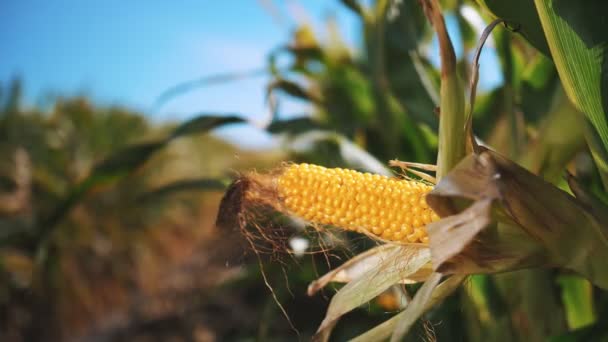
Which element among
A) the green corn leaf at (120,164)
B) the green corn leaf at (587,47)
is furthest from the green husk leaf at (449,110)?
the green corn leaf at (120,164)

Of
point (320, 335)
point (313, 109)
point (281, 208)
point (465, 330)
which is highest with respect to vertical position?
point (281, 208)

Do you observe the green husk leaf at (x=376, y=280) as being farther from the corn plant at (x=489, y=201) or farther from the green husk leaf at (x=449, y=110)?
the green husk leaf at (x=449, y=110)

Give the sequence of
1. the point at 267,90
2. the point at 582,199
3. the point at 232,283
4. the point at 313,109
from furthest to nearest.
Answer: the point at 313,109, the point at 232,283, the point at 267,90, the point at 582,199

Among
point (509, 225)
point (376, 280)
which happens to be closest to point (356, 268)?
point (376, 280)

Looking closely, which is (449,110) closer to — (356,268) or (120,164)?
(356,268)

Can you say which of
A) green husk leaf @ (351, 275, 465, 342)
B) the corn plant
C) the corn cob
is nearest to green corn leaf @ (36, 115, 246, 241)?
the corn plant

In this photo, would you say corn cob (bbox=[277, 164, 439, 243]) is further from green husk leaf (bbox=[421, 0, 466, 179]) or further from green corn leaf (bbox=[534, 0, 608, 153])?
green corn leaf (bbox=[534, 0, 608, 153])

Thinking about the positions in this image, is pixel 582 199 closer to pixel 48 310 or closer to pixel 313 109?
pixel 313 109

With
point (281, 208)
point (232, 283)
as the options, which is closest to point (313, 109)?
point (232, 283)
